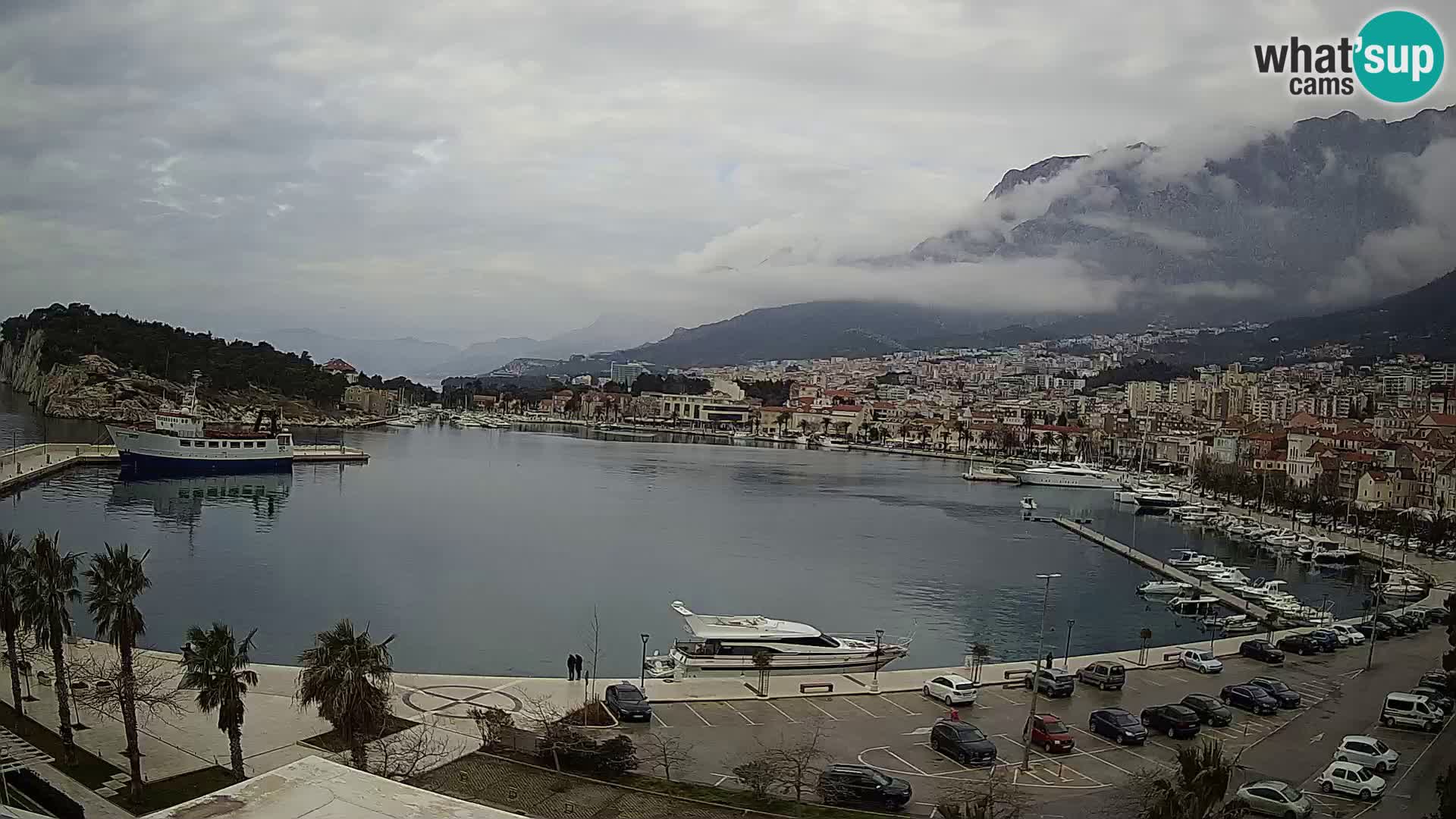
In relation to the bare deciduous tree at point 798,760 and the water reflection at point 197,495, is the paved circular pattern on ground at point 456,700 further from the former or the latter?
the water reflection at point 197,495

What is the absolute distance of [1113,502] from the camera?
158 feet

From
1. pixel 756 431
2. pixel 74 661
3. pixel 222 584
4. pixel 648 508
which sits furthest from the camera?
pixel 756 431

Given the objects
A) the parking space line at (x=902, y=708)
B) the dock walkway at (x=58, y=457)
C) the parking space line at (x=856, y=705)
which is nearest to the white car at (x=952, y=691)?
the parking space line at (x=902, y=708)

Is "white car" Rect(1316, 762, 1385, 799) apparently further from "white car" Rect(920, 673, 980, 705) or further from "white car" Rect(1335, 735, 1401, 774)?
"white car" Rect(920, 673, 980, 705)

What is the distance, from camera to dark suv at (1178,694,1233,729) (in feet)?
39.4

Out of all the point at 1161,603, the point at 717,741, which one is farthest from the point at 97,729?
the point at 1161,603

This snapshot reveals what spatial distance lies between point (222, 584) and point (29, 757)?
12201 millimetres

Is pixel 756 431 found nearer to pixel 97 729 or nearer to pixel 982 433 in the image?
pixel 982 433

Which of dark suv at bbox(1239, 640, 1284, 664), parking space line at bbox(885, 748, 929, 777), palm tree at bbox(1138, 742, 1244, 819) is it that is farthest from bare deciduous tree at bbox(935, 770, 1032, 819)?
dark suv at bbox(1239, 640, 1284, 664)

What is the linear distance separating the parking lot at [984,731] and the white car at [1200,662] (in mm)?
201

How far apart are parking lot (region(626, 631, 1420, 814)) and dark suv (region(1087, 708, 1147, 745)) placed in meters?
→ 0.10

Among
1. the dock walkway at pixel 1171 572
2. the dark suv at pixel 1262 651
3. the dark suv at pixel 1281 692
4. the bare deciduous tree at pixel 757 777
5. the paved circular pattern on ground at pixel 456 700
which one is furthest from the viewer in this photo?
the dock walkway at pixel 1171 572

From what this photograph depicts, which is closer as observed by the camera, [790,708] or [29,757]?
[29,757]

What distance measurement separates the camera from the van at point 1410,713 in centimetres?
1211
